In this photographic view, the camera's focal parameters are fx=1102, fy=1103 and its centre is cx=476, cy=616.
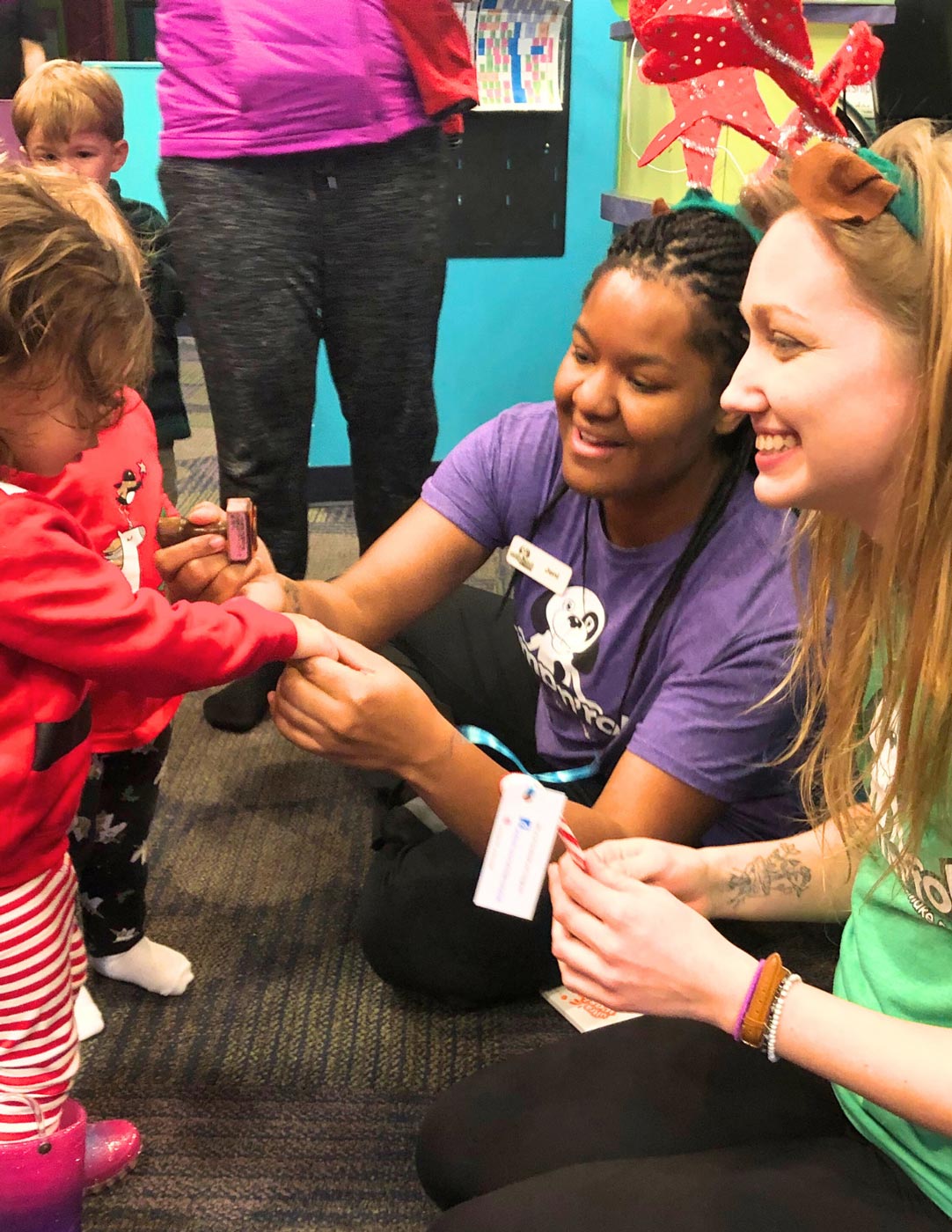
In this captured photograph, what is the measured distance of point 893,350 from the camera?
77 cm

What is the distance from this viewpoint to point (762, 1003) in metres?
0.82

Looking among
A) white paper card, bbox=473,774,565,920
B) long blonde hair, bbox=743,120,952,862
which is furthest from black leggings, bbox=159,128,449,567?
white paper card, bbox=473,774,565,920

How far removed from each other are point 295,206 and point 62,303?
0.98m

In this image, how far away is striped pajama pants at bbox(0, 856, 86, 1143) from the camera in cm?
101

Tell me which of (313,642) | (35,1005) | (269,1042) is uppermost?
(313,642)

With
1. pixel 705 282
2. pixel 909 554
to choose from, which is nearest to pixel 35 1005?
pixel 909 554

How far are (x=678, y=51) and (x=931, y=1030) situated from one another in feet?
2.80

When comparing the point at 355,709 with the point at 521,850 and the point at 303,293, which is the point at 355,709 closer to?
the point at 521,850

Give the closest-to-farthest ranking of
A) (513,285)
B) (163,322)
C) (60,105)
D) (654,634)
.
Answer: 1. (654,634)
2. (60,105)
3. (163,322)
4. (513,285)

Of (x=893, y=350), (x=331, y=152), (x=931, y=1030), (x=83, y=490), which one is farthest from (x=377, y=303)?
(x=931, y=1030)

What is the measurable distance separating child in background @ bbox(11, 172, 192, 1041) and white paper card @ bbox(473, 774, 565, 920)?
469mm

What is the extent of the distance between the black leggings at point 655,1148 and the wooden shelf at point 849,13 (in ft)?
6.86

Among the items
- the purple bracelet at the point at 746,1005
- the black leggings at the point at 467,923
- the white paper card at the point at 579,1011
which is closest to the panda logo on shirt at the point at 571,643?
the black leggings at the point at 467,923

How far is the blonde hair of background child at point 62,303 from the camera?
908 millimetres
